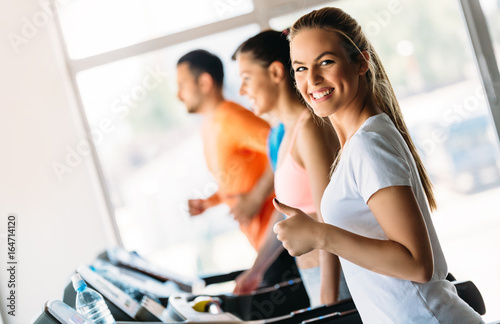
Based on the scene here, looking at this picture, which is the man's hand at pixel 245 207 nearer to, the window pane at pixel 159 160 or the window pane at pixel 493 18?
the window pane at pixel 159 160

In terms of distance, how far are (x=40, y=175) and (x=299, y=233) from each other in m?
2.74

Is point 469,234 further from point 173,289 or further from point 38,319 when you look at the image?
point 38,319

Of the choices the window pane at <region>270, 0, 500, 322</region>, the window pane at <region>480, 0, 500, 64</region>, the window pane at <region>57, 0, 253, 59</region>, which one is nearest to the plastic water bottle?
the window pane at <region>57, 0, 253, 59</region>

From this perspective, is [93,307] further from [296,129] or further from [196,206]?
[196,206]

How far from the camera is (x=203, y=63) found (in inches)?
133

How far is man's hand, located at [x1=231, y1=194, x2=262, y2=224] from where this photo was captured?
3164 mm

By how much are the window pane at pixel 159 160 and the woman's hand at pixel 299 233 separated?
2703mm

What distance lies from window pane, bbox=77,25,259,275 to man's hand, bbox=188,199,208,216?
618 mm

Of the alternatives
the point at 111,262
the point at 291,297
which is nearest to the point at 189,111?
the point at 111,262

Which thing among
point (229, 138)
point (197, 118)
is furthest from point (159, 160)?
point (229, 138)

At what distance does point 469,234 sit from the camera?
12.2 feet

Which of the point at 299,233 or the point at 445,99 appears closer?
the point at 299,233

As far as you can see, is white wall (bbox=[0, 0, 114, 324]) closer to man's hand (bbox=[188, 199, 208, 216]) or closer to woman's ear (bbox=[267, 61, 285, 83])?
man's hand (bbox=[188, 199, 208, 216])

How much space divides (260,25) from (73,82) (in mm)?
1357
